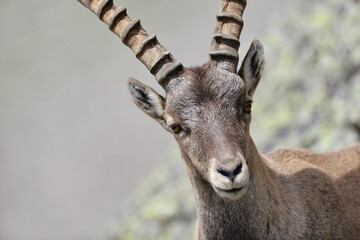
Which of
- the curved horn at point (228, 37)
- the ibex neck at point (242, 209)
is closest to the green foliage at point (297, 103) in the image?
the ibex neck at point (242, 209)

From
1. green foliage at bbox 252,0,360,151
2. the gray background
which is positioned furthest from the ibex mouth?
the gray background

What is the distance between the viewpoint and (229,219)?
261 inches

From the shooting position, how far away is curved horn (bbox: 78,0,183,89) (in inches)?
264

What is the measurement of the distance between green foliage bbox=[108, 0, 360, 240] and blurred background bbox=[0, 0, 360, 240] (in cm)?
3

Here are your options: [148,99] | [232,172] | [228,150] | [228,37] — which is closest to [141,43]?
[148,99]

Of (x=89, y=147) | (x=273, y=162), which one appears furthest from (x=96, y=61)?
(x=273, y=162)

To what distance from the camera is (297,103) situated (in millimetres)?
12461

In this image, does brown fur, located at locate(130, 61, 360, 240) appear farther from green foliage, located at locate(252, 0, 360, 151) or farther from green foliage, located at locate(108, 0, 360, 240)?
green foliage, located at locate(108, 0, 360, 240)

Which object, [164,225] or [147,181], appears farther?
[147,181]

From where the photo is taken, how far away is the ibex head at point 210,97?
235 inches

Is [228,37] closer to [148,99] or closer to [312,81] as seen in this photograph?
[148,99]

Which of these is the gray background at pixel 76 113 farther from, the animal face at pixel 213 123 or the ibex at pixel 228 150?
the animal face at pixel 213 123

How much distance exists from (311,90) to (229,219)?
6415 millimetres

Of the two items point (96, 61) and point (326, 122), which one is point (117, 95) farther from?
point (326, 122)
